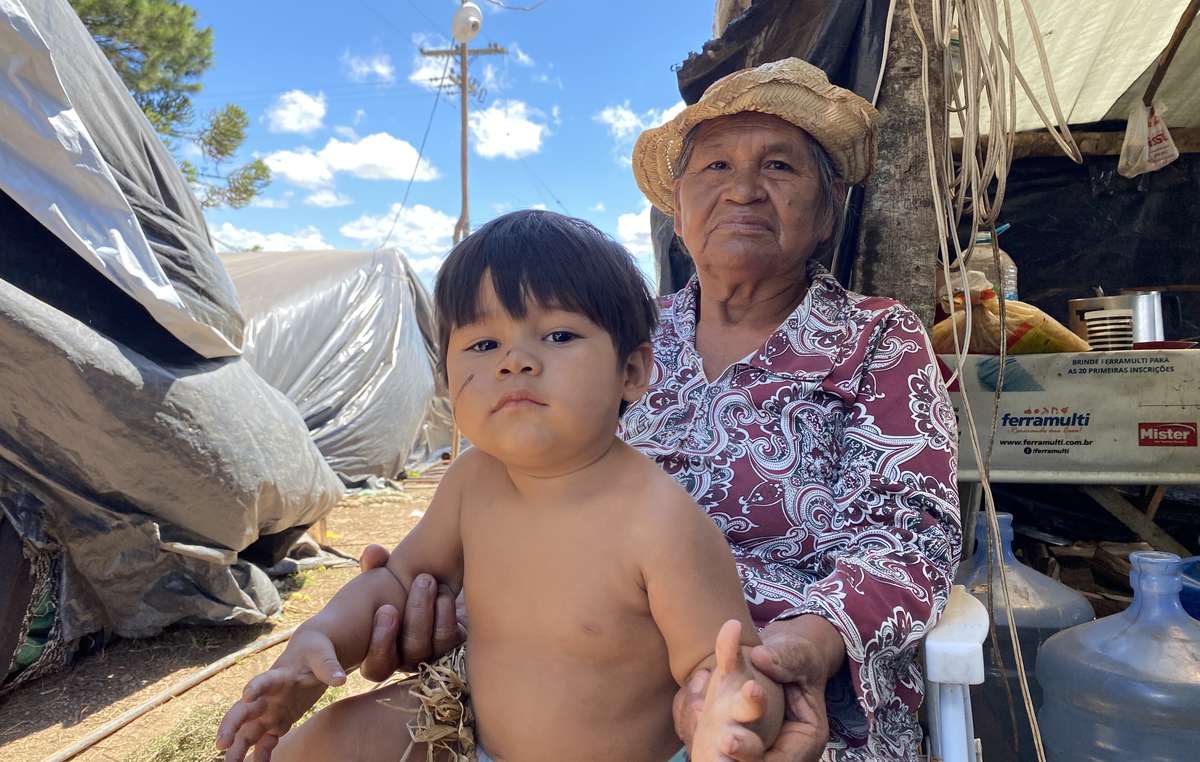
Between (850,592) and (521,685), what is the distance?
526mm

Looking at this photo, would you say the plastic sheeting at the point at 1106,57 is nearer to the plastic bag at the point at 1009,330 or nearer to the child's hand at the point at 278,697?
the plastic bag at the point at 1009,330

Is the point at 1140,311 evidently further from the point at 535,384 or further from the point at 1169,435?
the point at 535,384

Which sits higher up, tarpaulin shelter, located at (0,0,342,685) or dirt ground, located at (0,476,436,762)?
tarpaulin shelter, located at (0,0,342,685)

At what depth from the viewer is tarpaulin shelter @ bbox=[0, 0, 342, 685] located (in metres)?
2.55

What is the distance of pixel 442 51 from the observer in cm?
1620

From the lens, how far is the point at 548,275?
1.06 m

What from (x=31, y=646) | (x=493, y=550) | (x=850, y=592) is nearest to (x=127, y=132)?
(x=31, y=646)

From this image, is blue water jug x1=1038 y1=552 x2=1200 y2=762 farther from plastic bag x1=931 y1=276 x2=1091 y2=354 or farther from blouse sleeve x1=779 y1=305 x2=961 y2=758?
blouse sleeve x1=779 y1=305 x2=961 y2=758

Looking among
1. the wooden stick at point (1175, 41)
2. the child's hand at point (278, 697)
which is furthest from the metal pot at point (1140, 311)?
the child's hand at point (278, 697)

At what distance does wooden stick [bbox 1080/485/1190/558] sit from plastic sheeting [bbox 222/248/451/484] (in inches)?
242

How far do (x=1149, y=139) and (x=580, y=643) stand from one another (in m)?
4.13

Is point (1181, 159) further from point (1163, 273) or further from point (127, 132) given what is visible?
point (127, 132)

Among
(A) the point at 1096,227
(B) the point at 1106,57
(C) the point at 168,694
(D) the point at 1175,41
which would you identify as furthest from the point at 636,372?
(A) the point at 1096,227

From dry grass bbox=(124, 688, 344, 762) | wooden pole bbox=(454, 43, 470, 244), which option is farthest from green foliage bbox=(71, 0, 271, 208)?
dry grass bbox=(124, 688, 344, 762)
